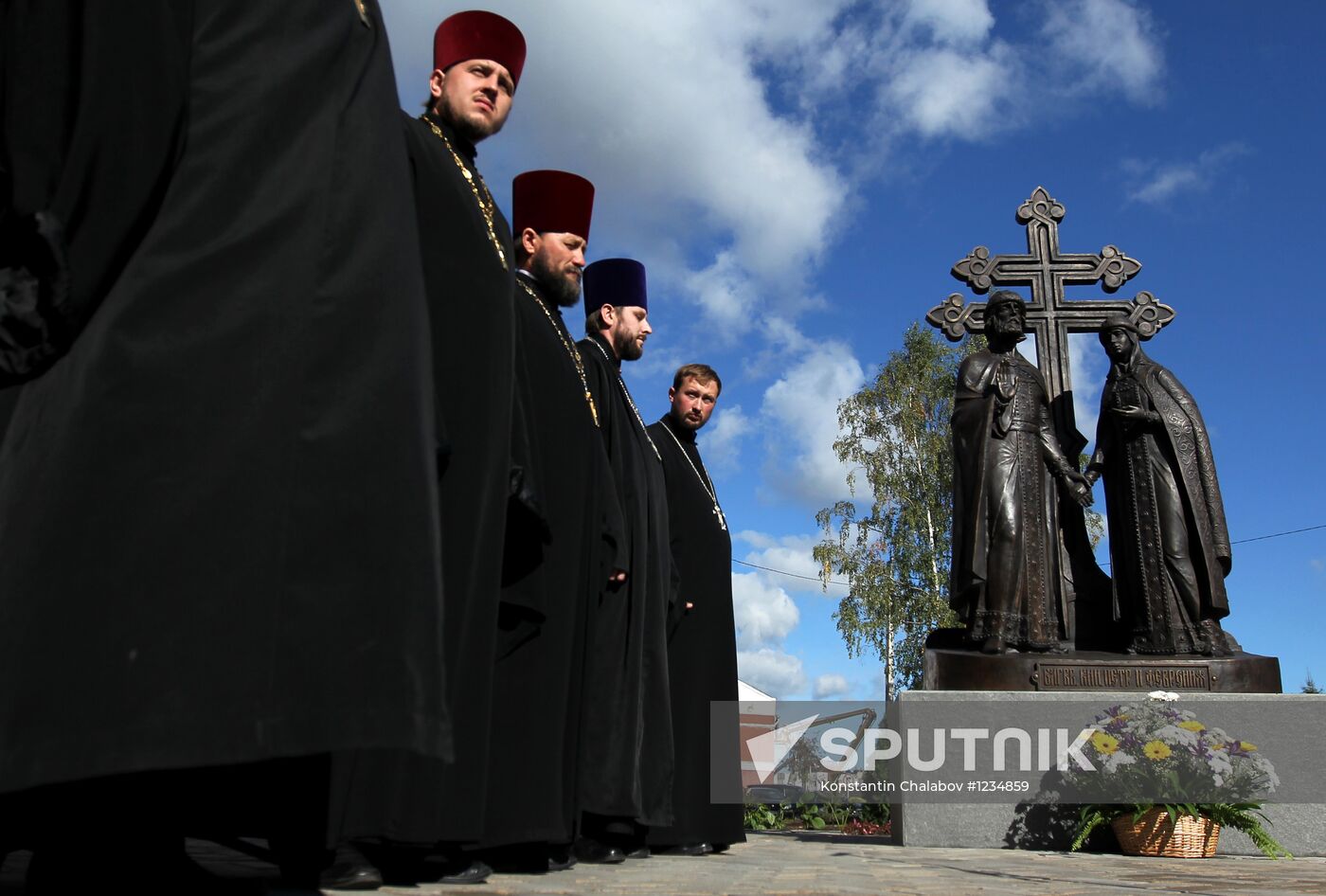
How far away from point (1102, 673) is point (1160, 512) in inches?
48.5

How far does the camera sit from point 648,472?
5262 millimetres

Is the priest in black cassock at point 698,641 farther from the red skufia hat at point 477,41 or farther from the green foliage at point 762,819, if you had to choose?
the green foliage at point 762,819

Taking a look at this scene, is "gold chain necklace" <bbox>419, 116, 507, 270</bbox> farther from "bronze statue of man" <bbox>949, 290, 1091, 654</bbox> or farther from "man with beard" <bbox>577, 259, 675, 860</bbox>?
"bronze statue of man" <bbox>949, 290, 1091, 654</bbox>

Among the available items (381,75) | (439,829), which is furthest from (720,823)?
(381,75)

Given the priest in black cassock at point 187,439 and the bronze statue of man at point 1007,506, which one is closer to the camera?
the priest in black cassock at point 187,439

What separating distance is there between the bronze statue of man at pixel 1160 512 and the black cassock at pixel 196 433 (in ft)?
22.0

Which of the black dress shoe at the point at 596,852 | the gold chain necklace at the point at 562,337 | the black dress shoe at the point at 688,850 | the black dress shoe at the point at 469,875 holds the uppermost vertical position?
the gold chain necklace at the point at 562,337

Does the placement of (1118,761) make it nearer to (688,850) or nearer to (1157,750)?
(1157,750)

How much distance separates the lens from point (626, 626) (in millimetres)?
4375

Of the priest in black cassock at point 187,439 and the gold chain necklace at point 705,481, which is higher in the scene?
the gold chain necklace at point 705,481

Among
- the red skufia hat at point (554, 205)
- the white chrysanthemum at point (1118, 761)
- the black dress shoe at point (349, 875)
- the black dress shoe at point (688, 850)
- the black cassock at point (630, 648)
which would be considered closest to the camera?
the black dress shoe at point (349, 875)

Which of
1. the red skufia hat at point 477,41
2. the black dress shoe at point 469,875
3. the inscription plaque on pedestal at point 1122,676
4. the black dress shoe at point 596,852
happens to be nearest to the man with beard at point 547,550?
the black dress shoe at point 469,875

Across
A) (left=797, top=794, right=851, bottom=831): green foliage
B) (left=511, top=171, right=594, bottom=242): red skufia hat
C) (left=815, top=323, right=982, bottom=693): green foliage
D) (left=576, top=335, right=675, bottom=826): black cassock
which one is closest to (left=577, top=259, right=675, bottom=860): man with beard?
(left=576, top=335, right=675, bottom=826): black cassock

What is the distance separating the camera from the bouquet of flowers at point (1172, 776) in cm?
580
